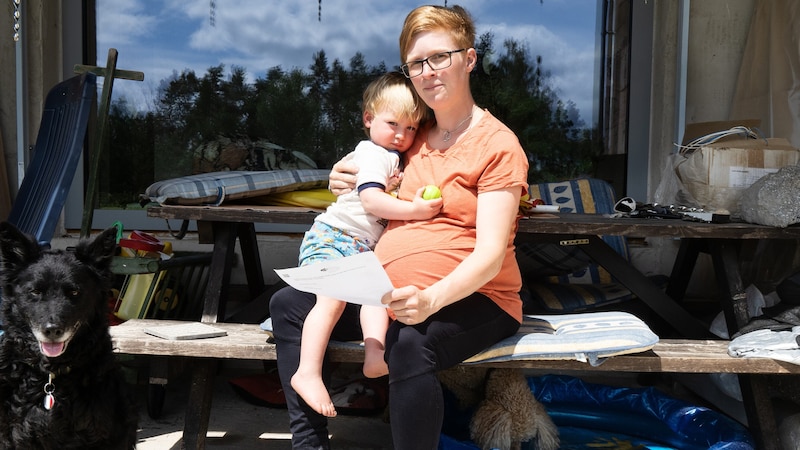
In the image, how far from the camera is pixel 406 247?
7.58 feet

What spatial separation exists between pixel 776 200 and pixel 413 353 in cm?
178

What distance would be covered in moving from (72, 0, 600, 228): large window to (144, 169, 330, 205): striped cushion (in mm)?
1494

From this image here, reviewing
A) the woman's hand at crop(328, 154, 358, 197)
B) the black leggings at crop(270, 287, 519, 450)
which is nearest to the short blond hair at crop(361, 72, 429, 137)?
the woman's hand at crop(328, 154, 358, 197)

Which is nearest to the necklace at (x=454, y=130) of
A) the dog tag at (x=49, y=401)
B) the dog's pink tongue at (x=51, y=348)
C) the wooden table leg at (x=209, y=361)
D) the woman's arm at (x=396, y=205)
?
the woman's arm at (x=396, y=205)

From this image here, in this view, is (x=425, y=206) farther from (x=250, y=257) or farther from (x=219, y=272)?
(x=250, y=257)

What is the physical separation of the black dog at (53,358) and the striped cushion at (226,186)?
2.49 ft

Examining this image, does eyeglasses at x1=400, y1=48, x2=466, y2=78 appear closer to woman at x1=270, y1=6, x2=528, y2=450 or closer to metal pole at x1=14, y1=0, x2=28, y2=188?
woman at x1=270, y1=6, x2=528, y2=450

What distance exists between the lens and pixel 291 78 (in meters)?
5.45

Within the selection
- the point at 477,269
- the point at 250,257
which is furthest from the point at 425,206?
the point at 250,257

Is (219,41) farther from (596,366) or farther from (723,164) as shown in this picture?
(596,366)

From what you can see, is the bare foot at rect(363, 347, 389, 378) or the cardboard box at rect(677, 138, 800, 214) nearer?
the bare foot at rect(363, 347, 389, 378)

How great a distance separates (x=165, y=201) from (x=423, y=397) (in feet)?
5.02

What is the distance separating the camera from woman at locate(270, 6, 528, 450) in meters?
2.13

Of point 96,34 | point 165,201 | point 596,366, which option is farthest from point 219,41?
point 596,366
